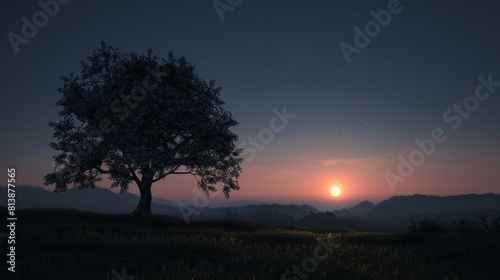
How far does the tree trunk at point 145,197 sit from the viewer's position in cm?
3578

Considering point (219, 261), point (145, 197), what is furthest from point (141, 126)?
point (219, 261)

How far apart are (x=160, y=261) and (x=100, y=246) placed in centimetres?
371

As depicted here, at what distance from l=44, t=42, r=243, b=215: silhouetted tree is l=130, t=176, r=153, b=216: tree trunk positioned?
0.30 ft

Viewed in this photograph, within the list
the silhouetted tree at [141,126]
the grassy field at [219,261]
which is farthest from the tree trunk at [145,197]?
the grassy field at [219,261]

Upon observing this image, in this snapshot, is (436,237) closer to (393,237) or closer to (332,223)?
(393,237)

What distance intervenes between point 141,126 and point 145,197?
23.9 ft

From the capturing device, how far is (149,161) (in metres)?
32.0

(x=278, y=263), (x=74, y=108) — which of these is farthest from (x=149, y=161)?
(x=278, y=263)

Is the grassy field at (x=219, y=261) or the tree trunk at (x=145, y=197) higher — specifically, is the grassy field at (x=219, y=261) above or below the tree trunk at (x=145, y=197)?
below

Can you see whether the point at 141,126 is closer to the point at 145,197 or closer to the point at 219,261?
the point at 145,197

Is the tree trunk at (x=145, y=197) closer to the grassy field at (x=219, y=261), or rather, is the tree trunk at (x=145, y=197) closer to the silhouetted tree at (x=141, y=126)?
the silhouetted tree at (x=141, y=126)

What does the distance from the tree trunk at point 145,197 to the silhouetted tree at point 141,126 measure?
90 millimetres

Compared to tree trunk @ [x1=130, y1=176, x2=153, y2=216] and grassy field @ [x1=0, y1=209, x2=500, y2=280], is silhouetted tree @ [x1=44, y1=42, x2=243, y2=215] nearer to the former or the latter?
tree trunk @ [x1=130, y1=176, x2=153, y2=216]

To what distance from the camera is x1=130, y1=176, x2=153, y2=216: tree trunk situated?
3578cm
